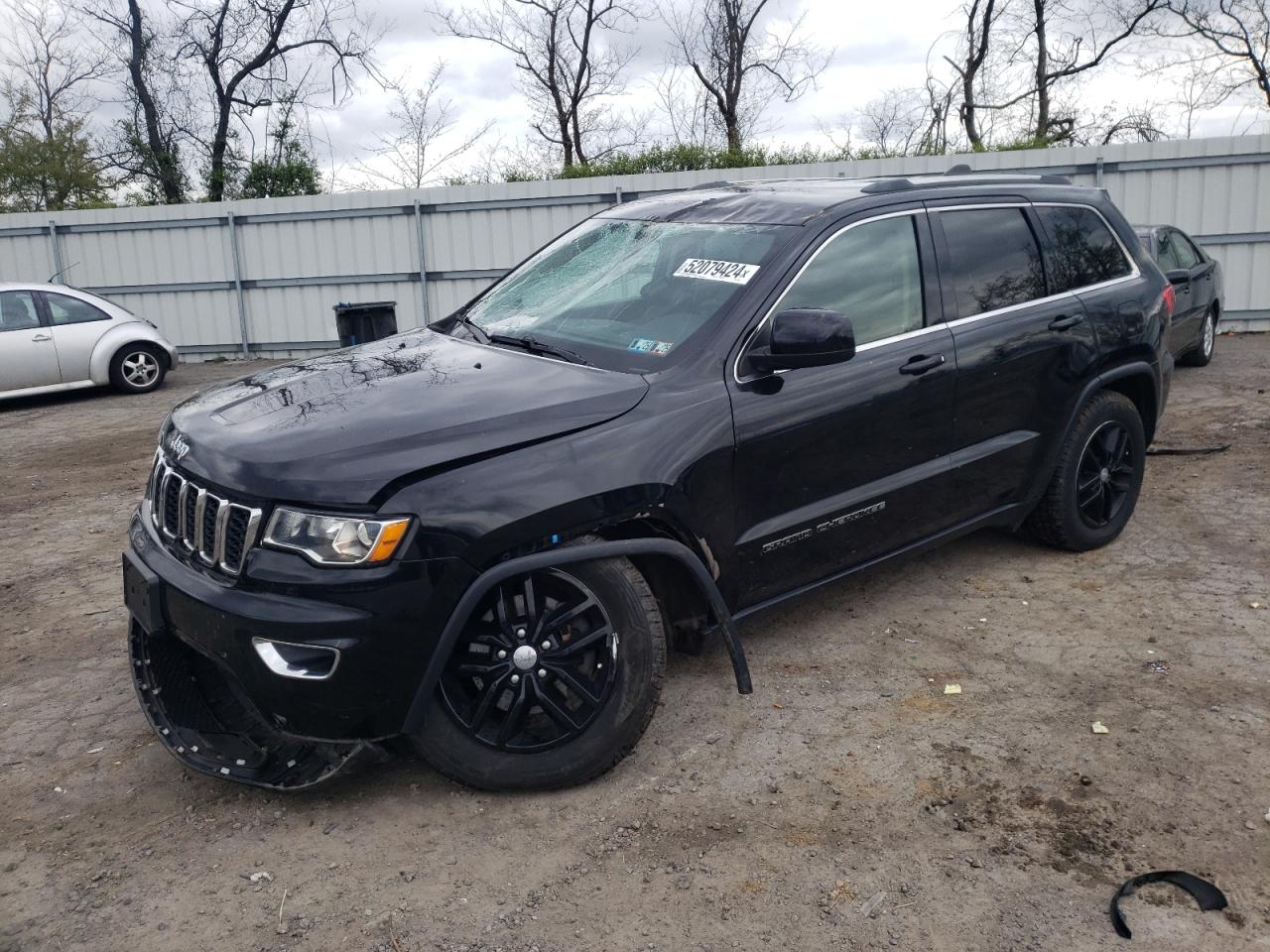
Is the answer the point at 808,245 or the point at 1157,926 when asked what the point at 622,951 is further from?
the point at 808,245

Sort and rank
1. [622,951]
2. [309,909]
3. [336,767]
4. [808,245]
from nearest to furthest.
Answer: [622,951] < [309,909] < [336,767] < [808,245]

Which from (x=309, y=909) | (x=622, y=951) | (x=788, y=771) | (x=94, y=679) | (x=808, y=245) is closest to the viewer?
(x=622, y=951)

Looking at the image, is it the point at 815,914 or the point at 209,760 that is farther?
the point at 209,760

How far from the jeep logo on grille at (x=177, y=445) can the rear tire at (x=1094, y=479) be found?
12.1 ft

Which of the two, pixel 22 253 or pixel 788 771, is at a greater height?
pixel 22 253

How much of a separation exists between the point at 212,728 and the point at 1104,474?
4092mm

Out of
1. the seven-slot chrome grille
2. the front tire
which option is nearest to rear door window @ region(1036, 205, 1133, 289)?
the front tire

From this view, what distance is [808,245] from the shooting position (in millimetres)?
4031

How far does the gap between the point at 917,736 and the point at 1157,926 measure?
1.06 m

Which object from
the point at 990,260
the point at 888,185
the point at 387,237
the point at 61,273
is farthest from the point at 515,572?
the point at 61,273

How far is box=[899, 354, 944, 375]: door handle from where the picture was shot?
4.24m

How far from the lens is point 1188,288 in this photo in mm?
10289

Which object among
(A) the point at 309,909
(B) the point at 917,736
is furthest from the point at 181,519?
(B) the point at 917,736

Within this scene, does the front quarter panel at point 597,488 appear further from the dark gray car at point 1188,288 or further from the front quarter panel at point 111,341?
the front quarter panel at point 111,341
